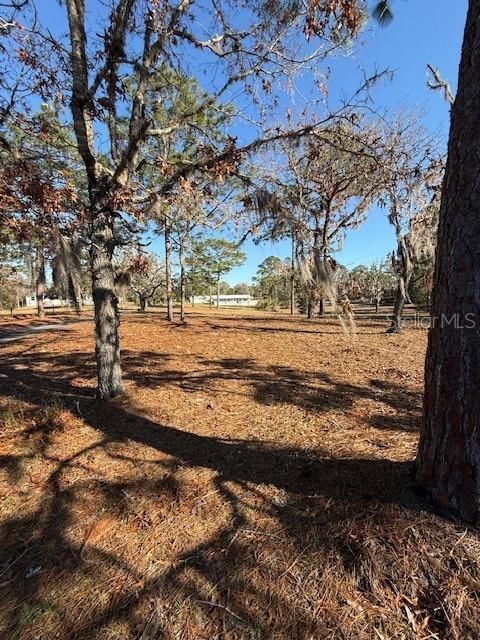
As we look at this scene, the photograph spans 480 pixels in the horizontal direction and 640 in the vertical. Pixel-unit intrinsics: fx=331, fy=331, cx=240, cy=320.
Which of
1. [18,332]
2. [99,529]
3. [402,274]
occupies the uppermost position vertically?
A: [402,274]

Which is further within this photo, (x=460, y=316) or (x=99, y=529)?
(x=99, y=529)

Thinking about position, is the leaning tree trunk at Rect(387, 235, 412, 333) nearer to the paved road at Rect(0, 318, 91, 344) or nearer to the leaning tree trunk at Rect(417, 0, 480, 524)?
the leaning tree trunk at Rect(417, 0, 480, 524)

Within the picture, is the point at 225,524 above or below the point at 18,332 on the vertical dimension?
below

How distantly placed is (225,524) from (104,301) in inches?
104

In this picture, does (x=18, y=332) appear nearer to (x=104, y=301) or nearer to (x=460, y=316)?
(x=104, y=301)

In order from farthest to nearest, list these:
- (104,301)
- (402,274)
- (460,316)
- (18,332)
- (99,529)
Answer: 1. (18,332)
2. (402,274)
3. (104,301)
4. (99,529)
5. (460,316)

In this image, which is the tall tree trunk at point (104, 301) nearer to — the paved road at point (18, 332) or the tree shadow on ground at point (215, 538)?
the tree shadow on ground at point (215, 538)

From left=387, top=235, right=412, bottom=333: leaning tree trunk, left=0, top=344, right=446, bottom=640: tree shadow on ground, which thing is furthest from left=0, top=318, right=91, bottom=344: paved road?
left=387, top=235, right=412, bottom=333: leaning tree trunk

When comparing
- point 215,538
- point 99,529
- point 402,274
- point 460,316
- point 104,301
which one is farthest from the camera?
point 402,274

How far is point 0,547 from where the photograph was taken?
183 cm

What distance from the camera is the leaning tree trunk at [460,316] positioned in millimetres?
1428

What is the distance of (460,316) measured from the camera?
4.81ft

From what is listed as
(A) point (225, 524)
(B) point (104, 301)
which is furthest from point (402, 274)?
(A) point (225, 524)

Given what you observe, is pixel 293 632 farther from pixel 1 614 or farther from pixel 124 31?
pixel 124 31
